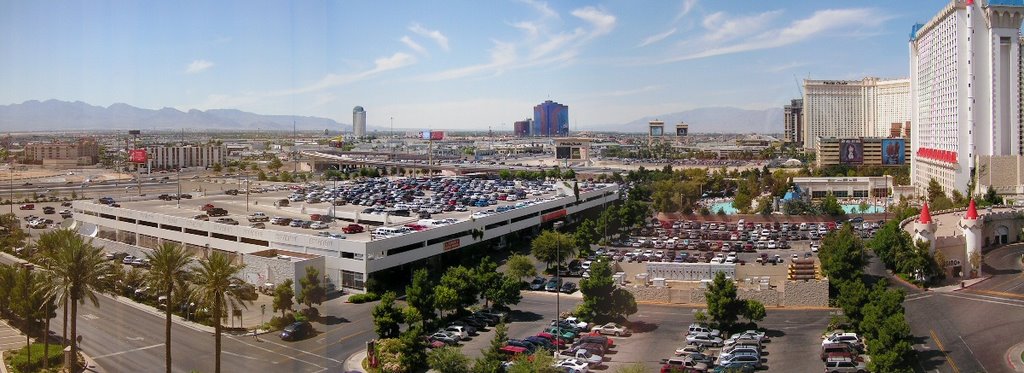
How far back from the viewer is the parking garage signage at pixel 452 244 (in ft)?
Result: 30.0

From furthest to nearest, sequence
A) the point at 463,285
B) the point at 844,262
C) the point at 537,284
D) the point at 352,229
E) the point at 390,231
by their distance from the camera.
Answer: the point at 352,229
the point at 390,231
the point at 537,284
the point at 844,262
the point at 463,285

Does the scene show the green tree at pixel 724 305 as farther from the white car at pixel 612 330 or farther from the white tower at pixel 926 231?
the white tower at pixel 926 231

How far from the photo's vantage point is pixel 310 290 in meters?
6.81

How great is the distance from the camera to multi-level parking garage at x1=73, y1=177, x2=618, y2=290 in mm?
7863

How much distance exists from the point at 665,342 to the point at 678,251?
5031mm

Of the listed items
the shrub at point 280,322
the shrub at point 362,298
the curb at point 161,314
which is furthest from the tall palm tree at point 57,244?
the shrub at point 362,298

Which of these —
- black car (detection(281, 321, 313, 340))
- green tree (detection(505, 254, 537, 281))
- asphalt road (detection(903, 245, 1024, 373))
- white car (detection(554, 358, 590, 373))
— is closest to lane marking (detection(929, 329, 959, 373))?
asphalt road (detection(903, 245, 1024, 373))

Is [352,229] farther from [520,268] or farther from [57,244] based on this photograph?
[57,244]

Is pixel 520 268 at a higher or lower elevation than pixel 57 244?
lower

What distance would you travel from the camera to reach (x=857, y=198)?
17906 mm

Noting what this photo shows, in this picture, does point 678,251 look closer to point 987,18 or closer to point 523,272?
point 523,272

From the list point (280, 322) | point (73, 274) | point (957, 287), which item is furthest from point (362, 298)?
point (957, 287)

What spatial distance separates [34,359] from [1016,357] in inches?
259

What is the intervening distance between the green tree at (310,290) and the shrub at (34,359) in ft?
6.67
